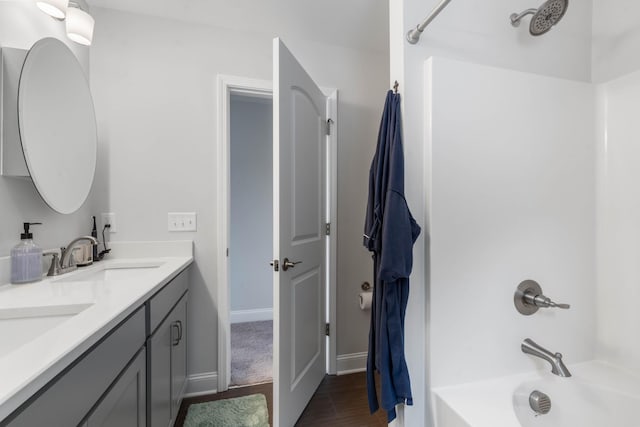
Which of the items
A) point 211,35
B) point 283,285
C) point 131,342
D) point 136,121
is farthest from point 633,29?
point 136,121

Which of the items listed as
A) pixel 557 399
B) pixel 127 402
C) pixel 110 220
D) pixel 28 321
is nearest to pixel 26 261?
pixel 28 321

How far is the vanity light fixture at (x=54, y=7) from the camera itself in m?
1.19

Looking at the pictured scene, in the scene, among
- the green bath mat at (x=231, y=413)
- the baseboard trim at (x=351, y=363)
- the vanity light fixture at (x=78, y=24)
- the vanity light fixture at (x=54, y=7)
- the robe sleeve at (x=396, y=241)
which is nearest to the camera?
the robe sleeve at (x=396, y=241)

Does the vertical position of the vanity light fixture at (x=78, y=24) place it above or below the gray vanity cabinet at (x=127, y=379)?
above

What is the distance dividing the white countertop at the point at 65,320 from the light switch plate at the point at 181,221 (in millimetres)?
263

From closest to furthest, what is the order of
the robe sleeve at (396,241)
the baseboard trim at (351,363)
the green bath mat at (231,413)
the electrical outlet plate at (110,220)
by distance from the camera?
the robe sleeve at (396,241) < the green bath mat at (231,413) < the electrical outlet plate at (110,220) < the baseboard trim at (351,363)

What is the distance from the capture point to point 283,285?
4.60ft

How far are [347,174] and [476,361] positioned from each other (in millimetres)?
1373

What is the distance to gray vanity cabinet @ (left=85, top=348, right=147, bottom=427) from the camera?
712 millimetres

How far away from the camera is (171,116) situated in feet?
5.77

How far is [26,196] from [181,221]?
2.31ft

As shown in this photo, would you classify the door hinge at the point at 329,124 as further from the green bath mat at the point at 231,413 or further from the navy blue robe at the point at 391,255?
the green bath mat at the point at 231,413

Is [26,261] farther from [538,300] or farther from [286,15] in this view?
[538,300]

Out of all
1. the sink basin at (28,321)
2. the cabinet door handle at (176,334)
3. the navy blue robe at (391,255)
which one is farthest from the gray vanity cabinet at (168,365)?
the navy blue robe at (391,255)
